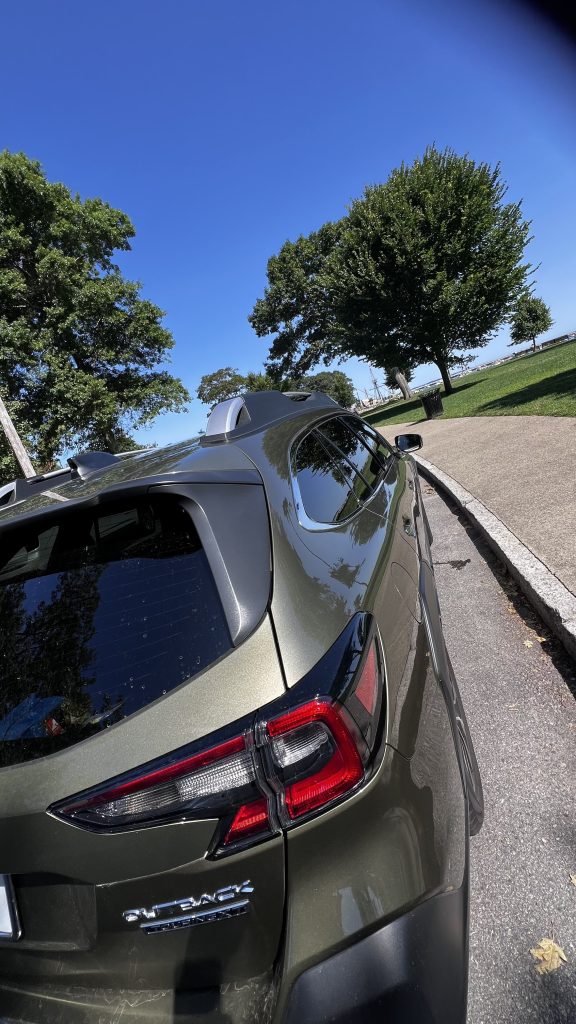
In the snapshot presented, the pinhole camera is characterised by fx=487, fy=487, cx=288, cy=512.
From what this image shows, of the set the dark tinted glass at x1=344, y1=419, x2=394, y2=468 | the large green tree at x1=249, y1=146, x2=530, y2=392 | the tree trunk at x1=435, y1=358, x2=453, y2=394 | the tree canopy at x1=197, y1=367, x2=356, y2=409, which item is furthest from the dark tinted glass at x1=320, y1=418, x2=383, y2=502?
the tree canopy at x1=197, y1=367, x2=356, y2=409

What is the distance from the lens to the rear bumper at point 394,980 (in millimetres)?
979

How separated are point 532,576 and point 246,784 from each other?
3.22m

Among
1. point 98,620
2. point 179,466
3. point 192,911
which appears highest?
point 179,466

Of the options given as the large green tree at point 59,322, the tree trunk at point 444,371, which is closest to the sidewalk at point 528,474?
the large green tree at point 59,322

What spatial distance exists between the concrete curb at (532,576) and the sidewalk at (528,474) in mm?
69

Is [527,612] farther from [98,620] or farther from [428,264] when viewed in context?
[428,264]

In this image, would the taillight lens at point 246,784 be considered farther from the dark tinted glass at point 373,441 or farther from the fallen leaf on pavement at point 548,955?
the dark tinted glass at point 373,441

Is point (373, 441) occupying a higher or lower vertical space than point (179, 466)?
lower

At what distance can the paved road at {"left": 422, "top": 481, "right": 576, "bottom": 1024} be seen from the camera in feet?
4.83

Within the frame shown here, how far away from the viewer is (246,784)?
1000 mm

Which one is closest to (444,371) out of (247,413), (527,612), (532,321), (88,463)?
(527,612)

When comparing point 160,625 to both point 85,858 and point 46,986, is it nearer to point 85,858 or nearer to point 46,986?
point 85,858

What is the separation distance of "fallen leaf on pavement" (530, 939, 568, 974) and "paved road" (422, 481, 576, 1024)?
0.02 m

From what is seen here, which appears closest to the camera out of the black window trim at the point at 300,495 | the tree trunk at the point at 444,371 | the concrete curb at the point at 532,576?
the black window trim at the point at 300,495
